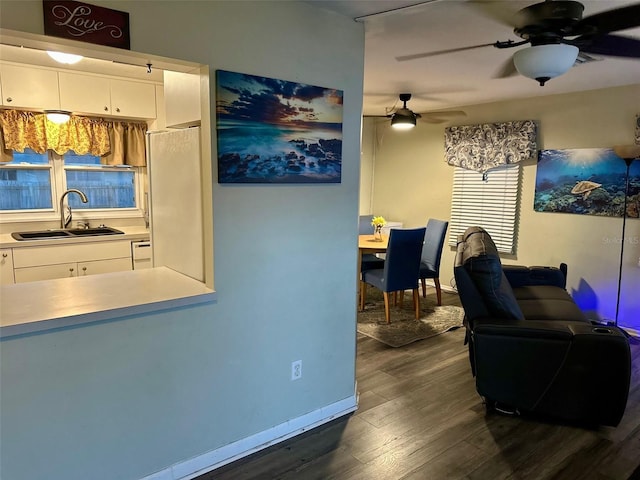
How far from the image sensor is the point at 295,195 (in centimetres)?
221

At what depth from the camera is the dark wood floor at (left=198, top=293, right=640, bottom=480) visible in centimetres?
211

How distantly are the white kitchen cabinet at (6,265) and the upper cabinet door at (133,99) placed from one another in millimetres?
1480

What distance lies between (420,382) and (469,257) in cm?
100

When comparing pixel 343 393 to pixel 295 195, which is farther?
pixel 343 393

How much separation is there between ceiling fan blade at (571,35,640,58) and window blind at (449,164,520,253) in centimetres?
260

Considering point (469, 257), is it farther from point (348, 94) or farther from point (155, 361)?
point (155, 361)

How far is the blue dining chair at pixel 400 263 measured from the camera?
401 cm

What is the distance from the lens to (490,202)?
504 centimetres

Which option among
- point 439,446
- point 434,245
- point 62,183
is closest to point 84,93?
point 62,183

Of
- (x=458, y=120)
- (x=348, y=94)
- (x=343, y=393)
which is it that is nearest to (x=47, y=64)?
(x=348, y=94)

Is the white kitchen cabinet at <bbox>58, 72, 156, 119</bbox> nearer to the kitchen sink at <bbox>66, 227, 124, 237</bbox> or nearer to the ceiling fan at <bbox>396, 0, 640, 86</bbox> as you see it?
the kitchen sink at <bbox>66, 227, 124, 237</bbox>

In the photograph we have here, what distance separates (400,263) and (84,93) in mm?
3223

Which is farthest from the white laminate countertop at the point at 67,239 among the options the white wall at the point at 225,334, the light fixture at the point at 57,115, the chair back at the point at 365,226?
the chair back at the point at 365,226

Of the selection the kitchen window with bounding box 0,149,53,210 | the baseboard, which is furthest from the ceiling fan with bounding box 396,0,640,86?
the kitchen window with bounding box 0,149,53,210
